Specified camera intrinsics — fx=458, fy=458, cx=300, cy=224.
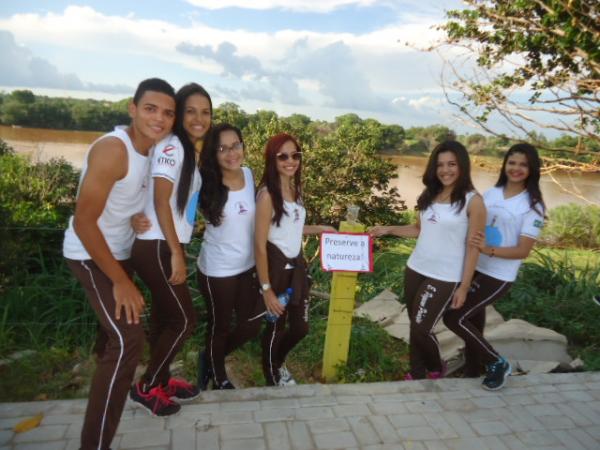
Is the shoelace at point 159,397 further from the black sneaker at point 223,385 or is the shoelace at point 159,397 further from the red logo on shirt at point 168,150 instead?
the red logo on shirt at point 168,150

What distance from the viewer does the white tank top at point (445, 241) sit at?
2.73 meters

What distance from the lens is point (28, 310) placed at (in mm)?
3666

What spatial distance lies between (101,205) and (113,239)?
36cm

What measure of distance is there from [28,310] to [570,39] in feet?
23.9

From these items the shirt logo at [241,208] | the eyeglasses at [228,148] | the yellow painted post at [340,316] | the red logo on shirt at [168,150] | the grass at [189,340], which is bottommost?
the grass at [189,340]

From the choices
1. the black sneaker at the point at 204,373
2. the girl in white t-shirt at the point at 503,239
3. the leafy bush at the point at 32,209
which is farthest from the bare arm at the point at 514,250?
the leafy bush at the point at 32,209

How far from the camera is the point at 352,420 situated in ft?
8.55

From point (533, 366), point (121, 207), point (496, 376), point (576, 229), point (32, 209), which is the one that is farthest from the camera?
point (576, 229)

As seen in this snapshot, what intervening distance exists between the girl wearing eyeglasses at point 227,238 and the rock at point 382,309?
1886 millimetres

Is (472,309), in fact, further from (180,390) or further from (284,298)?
(180,390)

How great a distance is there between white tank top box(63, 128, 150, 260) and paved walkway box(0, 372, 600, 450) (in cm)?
96

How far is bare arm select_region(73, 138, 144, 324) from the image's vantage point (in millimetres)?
1799

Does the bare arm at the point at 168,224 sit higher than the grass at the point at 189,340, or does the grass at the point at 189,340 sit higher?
the bare arm at the point at 168,224

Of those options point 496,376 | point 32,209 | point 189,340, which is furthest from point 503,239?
point 32,209
